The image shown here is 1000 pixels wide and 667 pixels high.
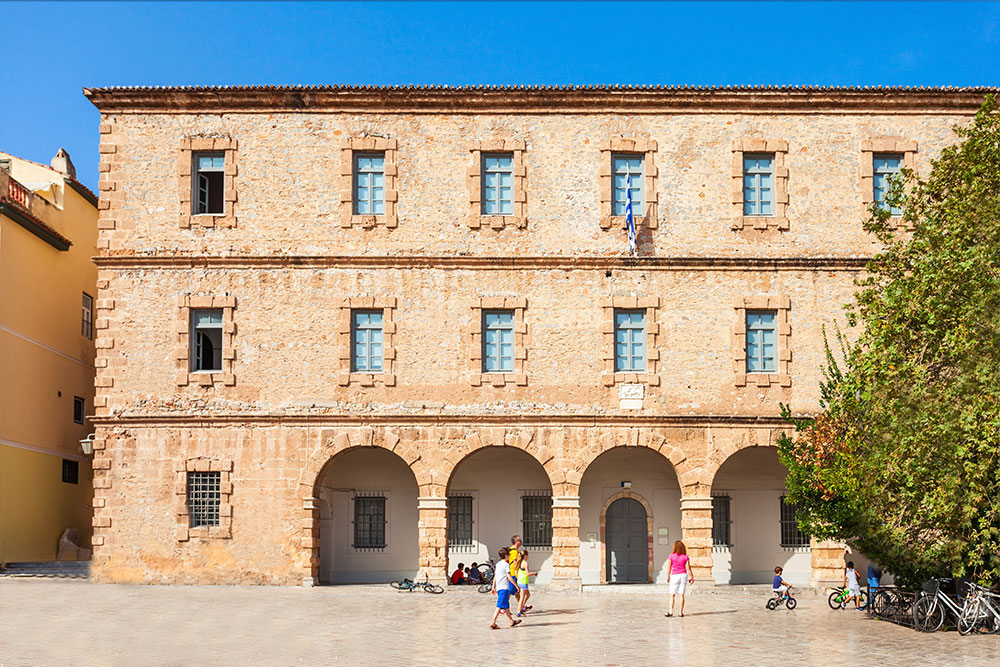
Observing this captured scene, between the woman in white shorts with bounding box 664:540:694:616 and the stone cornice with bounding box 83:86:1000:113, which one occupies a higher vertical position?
the stone cornice with bounding box 83:86:1000:113

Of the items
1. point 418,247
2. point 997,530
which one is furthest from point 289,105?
point 997,530

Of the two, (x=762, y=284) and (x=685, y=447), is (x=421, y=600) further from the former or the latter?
(x=762, y=284)

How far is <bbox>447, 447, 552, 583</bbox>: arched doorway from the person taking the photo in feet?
95.1

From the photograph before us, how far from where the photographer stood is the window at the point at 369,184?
27.3 metres

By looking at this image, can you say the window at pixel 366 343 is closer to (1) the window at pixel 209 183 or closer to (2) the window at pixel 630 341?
(1) the window at pixel 209 183

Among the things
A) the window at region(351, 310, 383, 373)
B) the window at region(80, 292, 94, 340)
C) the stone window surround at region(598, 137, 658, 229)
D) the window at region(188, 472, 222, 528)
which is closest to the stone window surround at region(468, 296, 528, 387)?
the window at region(351, 310, 383, 373)

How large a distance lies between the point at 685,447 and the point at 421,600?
7.13m

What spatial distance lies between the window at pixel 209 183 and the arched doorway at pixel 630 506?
11270mm

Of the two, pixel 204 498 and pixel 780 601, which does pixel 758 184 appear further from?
pixel 204 498

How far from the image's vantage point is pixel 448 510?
27375mm

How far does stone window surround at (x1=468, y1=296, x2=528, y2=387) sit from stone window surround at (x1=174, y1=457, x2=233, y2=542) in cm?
604

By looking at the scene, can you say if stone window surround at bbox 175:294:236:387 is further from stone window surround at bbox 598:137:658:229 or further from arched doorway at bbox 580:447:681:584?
arched doorway at bbox 580:447:681:584

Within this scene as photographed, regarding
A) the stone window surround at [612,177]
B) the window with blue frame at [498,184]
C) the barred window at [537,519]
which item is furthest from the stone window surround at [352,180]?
the barred window at [537,519]

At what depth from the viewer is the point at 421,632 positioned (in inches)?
722
